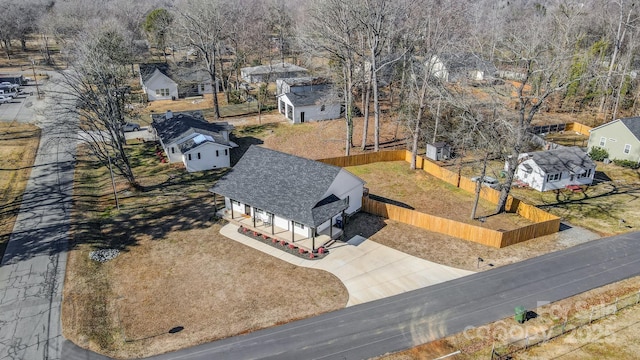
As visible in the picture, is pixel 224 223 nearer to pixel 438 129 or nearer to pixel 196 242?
pixel 196 242

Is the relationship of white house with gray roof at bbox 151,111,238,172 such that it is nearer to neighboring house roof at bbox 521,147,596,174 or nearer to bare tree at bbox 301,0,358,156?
bare tree at bbox 301,0,358,156

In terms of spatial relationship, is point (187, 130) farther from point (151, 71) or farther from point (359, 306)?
point (151, 71)

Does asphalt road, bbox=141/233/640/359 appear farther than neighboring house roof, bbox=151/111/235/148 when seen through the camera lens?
No

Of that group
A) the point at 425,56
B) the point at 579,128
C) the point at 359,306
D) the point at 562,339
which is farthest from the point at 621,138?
the point at 359,306

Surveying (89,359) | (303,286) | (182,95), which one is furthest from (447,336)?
(182,95)

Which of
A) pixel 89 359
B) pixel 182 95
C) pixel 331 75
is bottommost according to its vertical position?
pixel 89 359

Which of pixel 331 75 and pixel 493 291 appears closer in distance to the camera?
pixel 493 291

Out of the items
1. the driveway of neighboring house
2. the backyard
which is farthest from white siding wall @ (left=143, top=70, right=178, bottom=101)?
the driveway of neighboring house
